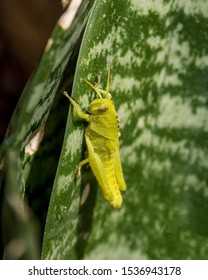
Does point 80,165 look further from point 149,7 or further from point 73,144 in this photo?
point 149,7

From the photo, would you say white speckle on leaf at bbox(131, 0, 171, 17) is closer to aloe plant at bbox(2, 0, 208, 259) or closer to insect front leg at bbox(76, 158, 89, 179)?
aloe plant at bbox(2, 0, 208, 259)

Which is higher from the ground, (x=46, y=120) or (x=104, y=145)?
(x=46, y=120)

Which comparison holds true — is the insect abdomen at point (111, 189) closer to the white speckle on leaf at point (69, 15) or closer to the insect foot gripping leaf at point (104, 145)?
the insect foot gripping leaf at point (104, 145)

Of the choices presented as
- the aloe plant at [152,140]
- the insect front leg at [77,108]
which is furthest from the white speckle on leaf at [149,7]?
the insect front leg at [77,108]

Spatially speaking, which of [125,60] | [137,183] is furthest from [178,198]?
[125,60]

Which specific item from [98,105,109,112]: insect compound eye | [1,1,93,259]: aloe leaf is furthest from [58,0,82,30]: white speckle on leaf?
[98,105,109,112]: insect compound eye

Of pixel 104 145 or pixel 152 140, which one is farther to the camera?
pixel 104 145

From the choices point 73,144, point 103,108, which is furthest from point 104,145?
point 73,144

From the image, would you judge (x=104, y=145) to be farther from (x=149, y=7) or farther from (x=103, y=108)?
(x=149, y=7)
